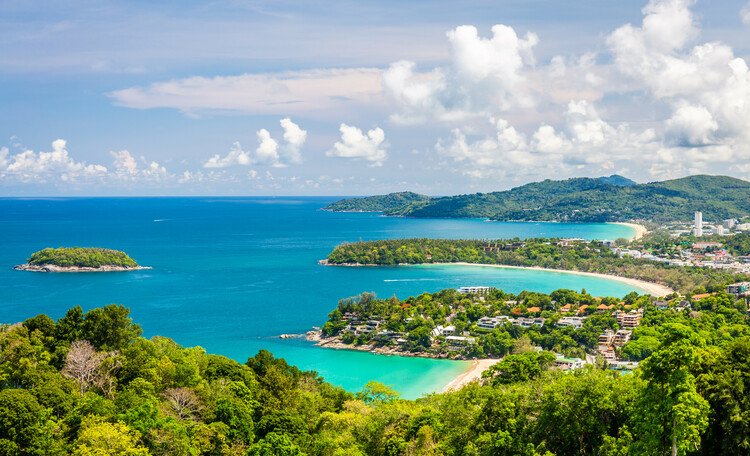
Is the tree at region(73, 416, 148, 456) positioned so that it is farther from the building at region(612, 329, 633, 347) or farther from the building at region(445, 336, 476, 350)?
the building at region(612, 329, 633, 347)

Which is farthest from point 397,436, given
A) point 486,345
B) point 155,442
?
point 486,345

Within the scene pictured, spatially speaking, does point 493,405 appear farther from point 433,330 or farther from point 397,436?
point 433,330

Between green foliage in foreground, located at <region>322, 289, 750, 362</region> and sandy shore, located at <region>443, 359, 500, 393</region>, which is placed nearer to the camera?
sandy shore, located at <region>443, 359, 500, 393</region>

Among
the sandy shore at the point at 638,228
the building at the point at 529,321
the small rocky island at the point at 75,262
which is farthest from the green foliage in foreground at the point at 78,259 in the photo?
the sandy shore at the point at 638,228

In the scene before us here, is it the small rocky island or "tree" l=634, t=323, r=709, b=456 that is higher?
"tree" l=634, t=323, r=709, b=456

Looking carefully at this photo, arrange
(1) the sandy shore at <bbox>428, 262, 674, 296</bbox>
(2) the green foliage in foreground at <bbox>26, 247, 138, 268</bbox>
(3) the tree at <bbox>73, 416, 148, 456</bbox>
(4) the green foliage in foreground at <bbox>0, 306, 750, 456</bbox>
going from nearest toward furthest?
(4) the green foliage in foreground at <bbox>0, 306, 750, 456</bbox> → (3) the tree at <bbox>73, 416, 148, 456</bbox> → (1) the sandy shore at <bbox>428, 262, 674, 296</bbox> → (2) the green foliage in foreground at <bbox>26, 247, 138, 268</bbox>

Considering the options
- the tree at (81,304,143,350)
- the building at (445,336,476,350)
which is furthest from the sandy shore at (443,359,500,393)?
the tree at (81,304,143,350)

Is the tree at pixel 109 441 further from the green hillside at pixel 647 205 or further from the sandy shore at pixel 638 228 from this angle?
the green hillside at pixel 647 205
